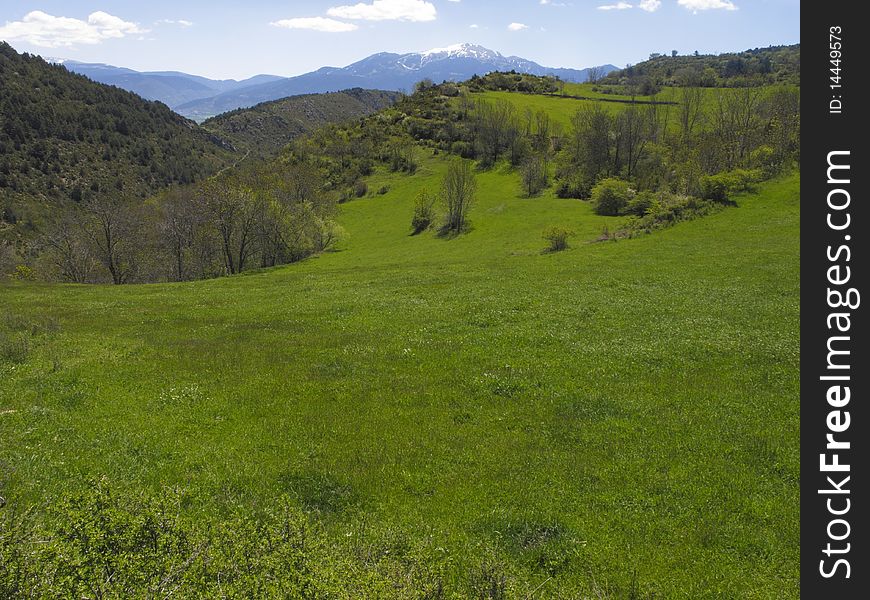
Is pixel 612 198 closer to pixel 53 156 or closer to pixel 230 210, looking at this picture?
pixel 230 210

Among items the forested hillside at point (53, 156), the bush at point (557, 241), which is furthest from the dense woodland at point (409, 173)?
the forested hillside at point (53, 156)

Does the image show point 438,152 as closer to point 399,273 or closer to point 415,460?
point 399,273

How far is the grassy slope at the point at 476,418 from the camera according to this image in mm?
9867

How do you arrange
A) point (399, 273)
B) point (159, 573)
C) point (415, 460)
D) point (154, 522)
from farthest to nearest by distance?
point (399, 273) → point (415, 460) → point (154, 522) → point (159, 573)

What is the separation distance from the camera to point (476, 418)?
574 inches

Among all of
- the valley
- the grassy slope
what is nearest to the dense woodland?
the valley

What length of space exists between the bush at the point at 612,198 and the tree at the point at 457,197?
22.4 meters

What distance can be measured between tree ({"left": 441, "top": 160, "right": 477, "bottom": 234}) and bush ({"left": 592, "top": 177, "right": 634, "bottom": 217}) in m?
22.4

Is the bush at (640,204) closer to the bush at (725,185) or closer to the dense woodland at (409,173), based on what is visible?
the dense woodland at (409,173)

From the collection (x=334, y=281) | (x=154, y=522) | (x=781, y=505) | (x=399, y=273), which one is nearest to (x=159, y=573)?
(x=154, y=522)
